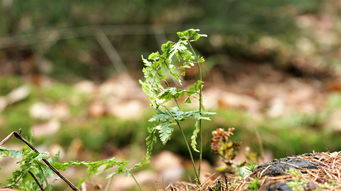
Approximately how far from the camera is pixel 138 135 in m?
3.36

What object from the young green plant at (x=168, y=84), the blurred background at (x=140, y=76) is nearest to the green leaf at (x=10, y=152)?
the young green plant at (x=168, y=84)

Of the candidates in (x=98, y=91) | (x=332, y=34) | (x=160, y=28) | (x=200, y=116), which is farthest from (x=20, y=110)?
(x=332, y=34)

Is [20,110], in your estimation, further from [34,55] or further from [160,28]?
[160,28]

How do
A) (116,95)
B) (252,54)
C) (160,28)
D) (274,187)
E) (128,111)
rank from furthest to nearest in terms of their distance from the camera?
(252,54), (160,28), (116,95), (128,111), (274,187)

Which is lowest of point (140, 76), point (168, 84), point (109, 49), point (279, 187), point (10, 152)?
point (279, 187)

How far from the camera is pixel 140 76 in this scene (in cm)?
549

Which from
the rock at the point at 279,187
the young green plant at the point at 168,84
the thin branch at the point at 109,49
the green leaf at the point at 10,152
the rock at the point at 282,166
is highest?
the thin branch at the point at 109,49

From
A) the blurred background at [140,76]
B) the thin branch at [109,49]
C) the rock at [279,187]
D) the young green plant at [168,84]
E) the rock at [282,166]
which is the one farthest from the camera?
the thin branch at [109,49]

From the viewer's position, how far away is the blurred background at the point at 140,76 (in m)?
3.31

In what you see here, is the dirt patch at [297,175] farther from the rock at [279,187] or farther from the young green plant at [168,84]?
the young green plant at [168,84]

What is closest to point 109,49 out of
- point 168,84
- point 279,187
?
point 168,84

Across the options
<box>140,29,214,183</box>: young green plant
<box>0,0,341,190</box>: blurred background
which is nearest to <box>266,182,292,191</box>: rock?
<box>140,29,214,183</box>: young green plant

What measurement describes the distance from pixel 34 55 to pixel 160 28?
1598mm

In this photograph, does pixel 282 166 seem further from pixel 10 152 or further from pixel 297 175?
pixel 10 152
